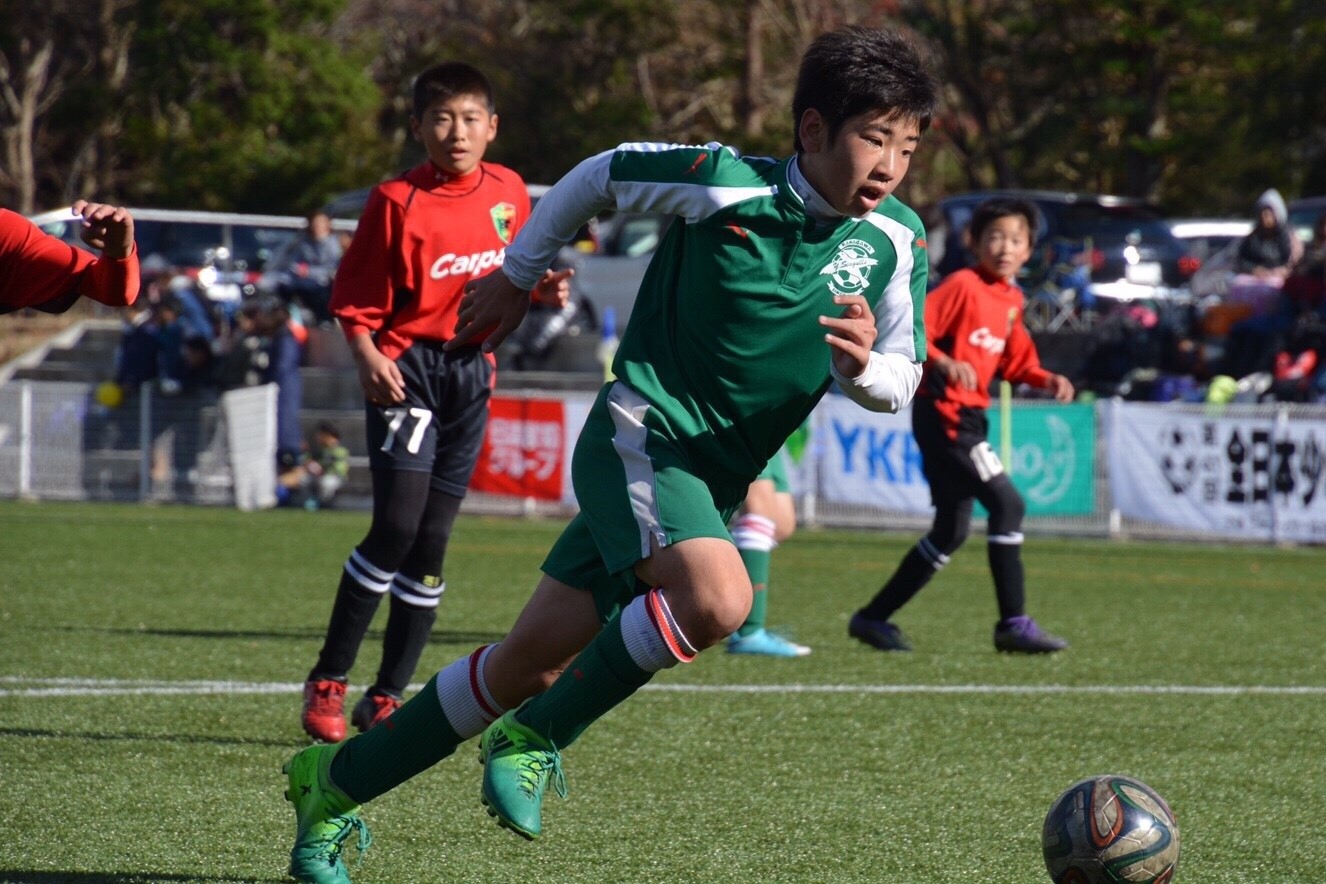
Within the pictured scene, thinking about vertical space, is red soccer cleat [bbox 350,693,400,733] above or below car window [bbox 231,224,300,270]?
below

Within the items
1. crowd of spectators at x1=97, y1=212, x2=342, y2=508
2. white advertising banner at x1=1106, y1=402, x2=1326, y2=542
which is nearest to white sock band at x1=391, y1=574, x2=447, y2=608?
white advertising banner at x1=1106, y1=402, x2=1326, y2=542

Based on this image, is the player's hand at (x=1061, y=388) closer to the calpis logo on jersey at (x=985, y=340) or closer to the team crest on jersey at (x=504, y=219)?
the calpis logo on jersey at (x=985, y=340)

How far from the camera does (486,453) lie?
658 inches

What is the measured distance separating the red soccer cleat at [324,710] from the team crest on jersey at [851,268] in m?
2.32

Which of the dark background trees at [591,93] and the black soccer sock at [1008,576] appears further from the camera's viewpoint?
the dark background trees at [591,93]

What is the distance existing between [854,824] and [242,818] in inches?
60.3

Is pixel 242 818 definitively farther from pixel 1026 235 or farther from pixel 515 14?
pixel 515 14

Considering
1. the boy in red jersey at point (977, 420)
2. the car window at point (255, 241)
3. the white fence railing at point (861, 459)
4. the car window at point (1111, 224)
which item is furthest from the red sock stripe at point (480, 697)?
the car window at point (255, 241)

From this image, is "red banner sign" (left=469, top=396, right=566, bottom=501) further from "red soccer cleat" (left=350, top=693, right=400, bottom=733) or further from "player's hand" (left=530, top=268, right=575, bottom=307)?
"player's hand" (left=530, top=268, right=575, bottom=307)

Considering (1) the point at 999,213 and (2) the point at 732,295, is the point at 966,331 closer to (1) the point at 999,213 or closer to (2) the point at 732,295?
(1) the point at 999,213

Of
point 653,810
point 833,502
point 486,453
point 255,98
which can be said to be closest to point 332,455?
point 486,453

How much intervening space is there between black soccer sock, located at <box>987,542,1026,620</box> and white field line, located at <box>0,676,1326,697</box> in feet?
2.88

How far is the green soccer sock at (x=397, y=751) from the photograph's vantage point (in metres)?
3.51

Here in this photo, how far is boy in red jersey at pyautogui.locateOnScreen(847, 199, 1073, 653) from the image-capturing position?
293 inches
